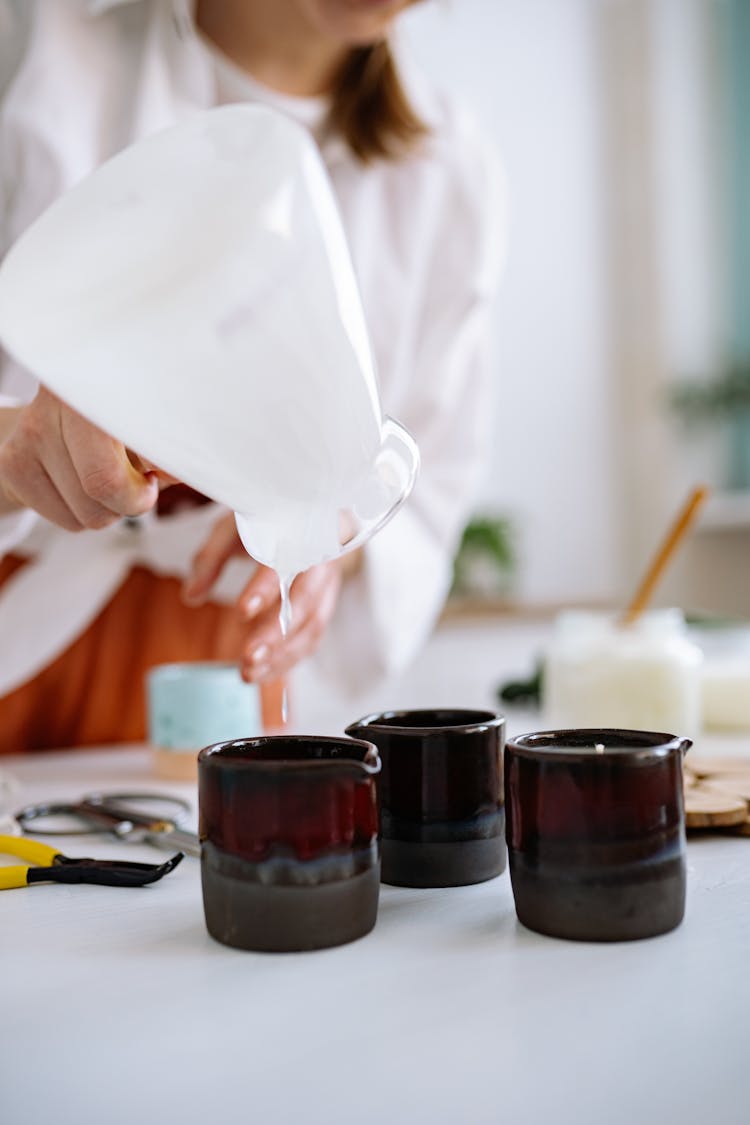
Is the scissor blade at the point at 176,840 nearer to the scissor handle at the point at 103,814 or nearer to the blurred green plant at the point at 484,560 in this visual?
the scissor handle at the point at 103,814

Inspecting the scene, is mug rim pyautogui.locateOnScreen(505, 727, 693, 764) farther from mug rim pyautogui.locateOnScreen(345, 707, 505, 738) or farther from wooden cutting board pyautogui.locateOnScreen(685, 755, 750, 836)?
wooden cutting board pyautogui.locateOnScreen(685, 755, 750, 836)

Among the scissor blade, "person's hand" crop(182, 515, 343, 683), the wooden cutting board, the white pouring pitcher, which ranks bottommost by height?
the scissor blade

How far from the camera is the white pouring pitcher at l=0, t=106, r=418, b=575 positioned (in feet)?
1.16

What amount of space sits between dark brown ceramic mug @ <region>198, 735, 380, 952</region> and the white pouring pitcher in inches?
4.7

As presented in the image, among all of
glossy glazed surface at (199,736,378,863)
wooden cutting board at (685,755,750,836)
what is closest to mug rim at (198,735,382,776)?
glossy glazed surface at (199,736,378,863)

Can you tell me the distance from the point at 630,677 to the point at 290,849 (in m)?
0.54

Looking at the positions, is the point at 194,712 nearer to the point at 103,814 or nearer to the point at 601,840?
the point at 103,814

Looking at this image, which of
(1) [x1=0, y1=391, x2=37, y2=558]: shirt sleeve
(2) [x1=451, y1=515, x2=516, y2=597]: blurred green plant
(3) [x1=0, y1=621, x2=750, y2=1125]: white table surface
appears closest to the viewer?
(3) [x1=0, y1=621, x2=750, y2=1125]: white table surface

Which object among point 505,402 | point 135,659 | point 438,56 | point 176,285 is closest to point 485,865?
point 176,285

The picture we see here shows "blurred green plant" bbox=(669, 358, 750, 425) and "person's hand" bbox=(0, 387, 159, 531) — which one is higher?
"blurred green plant" bbox=(669, 358, 750, 425)

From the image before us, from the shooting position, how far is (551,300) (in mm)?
3037

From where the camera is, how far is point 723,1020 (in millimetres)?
367

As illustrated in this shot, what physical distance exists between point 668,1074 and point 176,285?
30 cm

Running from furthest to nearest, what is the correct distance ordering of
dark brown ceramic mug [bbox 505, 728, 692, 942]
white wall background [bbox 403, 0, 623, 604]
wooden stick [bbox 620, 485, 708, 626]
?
white wall background [bbox 403, 0, 623, 604] → wooden stick [bbox 620, 485, 708, 626] → dark brown ceramic mug [bbox 505, 728, 692, 942]
